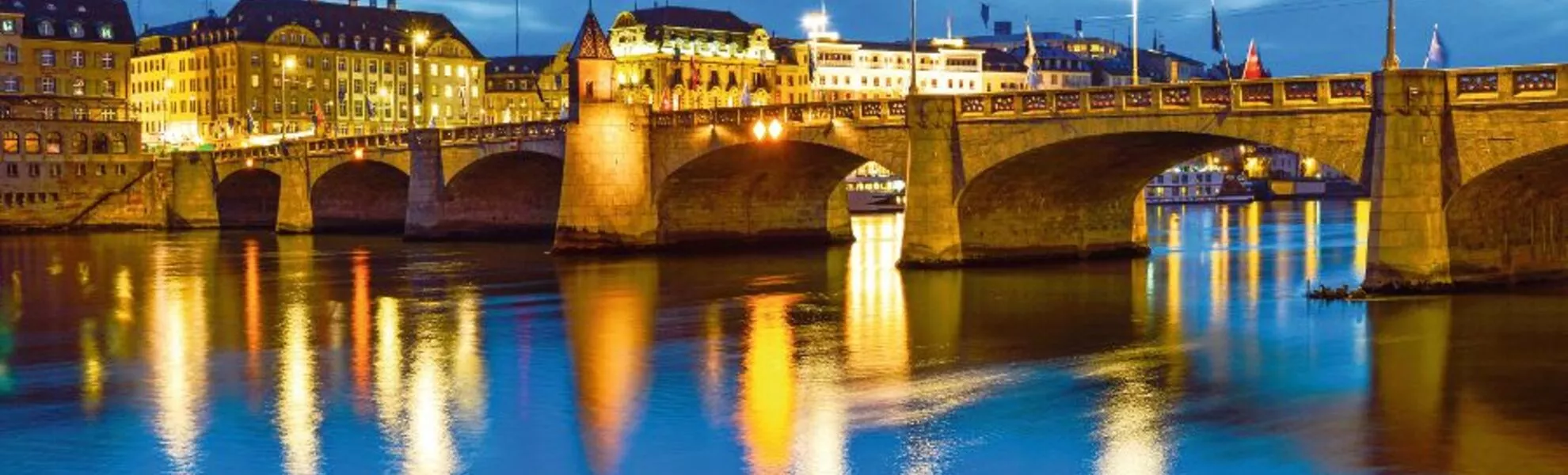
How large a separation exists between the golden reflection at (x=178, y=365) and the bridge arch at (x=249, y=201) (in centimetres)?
5562

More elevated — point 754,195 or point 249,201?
point 754,195

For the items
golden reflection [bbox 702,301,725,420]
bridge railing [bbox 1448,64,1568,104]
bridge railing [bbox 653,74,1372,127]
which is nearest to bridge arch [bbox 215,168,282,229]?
bridge railing [bbox 653,74,1372,127]

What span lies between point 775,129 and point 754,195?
11912mm

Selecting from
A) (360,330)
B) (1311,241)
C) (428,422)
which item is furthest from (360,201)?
(428,422)

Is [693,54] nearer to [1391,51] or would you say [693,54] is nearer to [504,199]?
[504,199]

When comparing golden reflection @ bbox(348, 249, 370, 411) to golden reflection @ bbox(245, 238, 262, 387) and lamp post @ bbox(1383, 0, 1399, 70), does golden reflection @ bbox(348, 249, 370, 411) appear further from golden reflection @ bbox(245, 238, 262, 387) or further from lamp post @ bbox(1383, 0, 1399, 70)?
lamp post @ bbox(1383, 0, 1399, 70)

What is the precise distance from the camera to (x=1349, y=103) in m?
39.4

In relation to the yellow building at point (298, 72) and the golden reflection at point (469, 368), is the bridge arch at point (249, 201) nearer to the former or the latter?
the yellow building at point (298, 72)

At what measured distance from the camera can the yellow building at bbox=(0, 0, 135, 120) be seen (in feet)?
376

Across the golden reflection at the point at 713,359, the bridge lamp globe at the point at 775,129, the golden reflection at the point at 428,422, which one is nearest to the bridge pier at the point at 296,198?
the bridge lamp globe at the point at 775,129

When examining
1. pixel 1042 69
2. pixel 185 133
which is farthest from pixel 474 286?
pixel 1042 69

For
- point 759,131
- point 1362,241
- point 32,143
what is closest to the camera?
point 759,131

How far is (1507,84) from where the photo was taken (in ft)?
119

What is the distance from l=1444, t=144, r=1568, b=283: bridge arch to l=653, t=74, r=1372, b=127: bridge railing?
319 centimetres
